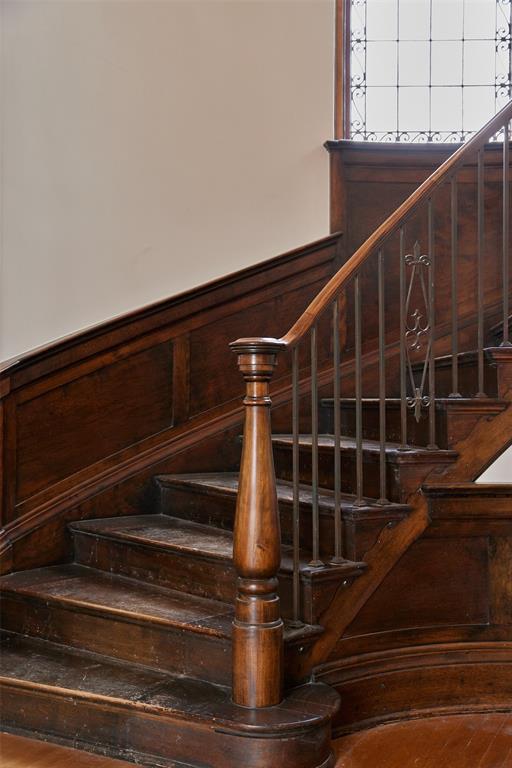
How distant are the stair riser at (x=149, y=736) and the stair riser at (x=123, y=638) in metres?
0.25

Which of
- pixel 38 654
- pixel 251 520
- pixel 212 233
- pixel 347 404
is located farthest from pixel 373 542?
pixel 212 233

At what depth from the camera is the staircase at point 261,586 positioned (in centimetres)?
241

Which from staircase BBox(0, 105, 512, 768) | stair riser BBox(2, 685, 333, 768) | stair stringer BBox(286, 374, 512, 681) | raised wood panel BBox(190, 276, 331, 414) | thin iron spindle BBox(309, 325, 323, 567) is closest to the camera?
stair riser BBox(2, 685, 333, 768)

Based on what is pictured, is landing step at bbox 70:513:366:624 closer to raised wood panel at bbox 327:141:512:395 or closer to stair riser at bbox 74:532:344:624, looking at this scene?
stair riser at bbox 74:532:344:624

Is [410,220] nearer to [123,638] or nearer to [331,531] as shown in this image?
[331,531]

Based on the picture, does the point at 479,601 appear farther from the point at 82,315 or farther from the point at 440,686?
the point at 82,315

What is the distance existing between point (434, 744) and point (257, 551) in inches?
36.0

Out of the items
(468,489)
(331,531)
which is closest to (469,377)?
(468,489)

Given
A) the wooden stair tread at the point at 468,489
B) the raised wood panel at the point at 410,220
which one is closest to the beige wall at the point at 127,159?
the raised wood panel at the point at 410,220

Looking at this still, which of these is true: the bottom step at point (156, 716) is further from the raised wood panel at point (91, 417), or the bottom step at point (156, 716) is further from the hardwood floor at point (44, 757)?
the raised wood panel at point (91, 417)

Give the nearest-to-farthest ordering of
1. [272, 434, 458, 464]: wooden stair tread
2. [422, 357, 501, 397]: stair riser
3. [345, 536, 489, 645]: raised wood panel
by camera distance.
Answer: [272, 434, 458, 464]: wooden stair tread
[345, 536, 489, 645]: raised wood panel
[422, 357, 501, 397]: stair riser

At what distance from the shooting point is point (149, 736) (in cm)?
244

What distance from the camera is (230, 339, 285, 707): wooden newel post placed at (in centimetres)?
240

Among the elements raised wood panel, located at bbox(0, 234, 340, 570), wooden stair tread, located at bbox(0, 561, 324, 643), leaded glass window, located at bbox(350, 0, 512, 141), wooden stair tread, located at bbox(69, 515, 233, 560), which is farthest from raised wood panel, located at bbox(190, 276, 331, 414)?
leaded glass window, located at bbox(350, 0, 512, 141)
